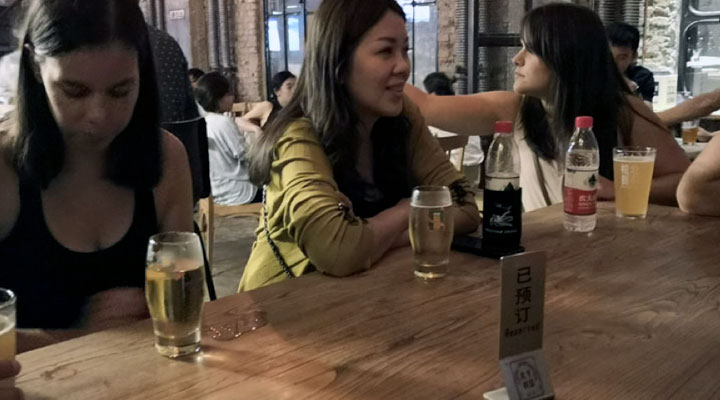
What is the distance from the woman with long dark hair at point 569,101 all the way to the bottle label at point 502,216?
772mm

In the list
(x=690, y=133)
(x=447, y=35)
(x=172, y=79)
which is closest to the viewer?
(x=172, y=79)

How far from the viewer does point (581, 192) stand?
5.10 ft

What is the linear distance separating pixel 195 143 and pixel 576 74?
4.05ft

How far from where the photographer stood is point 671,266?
4.35 ft

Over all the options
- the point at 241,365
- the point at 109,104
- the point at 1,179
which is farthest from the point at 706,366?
the point at 1,179

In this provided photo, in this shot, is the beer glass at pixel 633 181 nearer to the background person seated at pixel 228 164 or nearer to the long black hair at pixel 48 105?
the long black hair at pixel 48 105

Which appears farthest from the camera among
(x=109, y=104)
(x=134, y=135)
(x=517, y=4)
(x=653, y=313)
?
(x=517, y=4)

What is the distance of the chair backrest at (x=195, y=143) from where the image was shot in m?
2.29

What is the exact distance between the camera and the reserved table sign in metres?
0.77

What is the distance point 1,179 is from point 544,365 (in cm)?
103

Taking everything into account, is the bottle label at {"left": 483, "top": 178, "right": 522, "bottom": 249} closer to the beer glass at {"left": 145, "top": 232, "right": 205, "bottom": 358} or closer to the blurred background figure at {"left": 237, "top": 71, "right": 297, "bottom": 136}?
the beer glass at {"left": 145, "top": 232, "right": 205, "bottom": 358}

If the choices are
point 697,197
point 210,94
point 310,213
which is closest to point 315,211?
point 310,213

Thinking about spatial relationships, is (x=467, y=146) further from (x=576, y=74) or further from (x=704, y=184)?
(x=704, y=184)

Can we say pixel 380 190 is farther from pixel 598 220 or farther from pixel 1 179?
pixel 1 179
